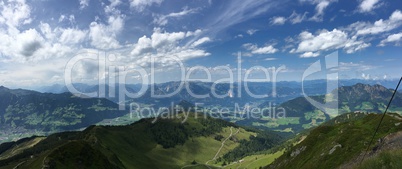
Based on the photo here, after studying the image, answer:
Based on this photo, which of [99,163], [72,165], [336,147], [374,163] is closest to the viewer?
[374,163]

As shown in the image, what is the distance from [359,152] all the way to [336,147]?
18608mm

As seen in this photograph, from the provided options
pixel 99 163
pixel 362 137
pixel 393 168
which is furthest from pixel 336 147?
pixel 99 163

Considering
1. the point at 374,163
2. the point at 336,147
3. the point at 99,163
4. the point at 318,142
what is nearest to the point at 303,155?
the point at 318,142

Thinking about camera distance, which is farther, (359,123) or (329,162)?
(359,123)

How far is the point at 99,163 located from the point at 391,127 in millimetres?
157133

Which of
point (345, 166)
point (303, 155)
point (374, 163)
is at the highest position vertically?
point (374, 163)

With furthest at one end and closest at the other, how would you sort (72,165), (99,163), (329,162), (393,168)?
(99,163) < (72,165) < (329,162) < (393,168)

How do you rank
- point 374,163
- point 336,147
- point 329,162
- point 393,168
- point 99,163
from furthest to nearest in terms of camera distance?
point 99,163, point 336,147, point 329,162, point 374,163, point 393,168

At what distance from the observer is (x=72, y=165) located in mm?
158500

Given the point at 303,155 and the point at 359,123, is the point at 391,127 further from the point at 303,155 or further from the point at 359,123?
the point at 303,155

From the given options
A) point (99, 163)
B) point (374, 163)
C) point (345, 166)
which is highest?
point (374, 163)

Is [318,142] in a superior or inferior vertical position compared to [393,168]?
inferior

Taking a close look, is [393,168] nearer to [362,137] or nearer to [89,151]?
[362,137]

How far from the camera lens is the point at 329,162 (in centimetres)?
10938
